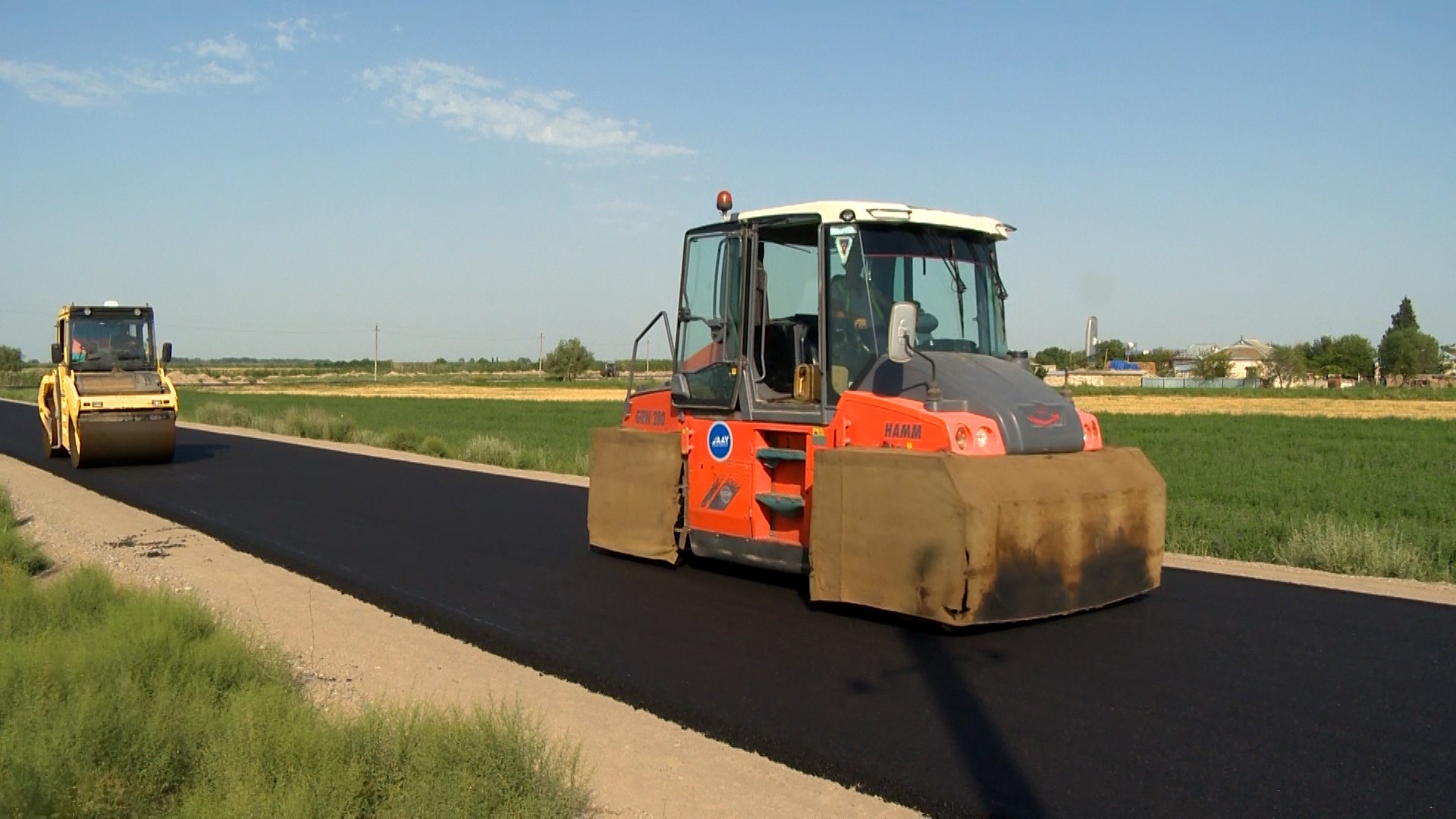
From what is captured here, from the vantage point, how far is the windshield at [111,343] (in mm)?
19906

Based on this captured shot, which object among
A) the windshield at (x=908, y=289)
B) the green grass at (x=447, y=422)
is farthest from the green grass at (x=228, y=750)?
the green grass at (x=447, y=422)

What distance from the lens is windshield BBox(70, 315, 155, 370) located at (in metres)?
19.9

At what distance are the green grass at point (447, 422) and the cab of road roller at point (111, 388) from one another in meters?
5.86

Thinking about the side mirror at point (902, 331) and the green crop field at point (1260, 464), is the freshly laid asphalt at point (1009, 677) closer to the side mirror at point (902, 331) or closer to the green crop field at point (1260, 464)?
the side mirror at point (902, 331)

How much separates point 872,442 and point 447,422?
33924 mm

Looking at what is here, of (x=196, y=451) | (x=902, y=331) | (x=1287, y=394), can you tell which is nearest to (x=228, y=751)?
Answer: (x=902, y=331)

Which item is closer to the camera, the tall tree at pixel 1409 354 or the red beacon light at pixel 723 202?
the red beacon light at pixel 723 202

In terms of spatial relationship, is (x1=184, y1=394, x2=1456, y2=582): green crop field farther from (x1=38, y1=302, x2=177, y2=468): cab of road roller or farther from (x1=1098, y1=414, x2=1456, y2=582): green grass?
(x1=38, y1=302, x2=177, y2=468): cab of road roller

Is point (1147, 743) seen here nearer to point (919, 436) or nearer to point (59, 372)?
point (919, 436)

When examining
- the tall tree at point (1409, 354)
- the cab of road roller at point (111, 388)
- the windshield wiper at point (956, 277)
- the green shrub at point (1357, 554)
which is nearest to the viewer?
the windshield wiper at point (956, 277)

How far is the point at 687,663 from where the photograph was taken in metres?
7.04

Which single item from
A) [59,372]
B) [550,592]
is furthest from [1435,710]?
[59,372]

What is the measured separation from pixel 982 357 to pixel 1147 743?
3.71m

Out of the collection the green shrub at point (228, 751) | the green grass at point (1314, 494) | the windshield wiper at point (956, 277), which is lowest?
the green grass at point (1314, 494)
